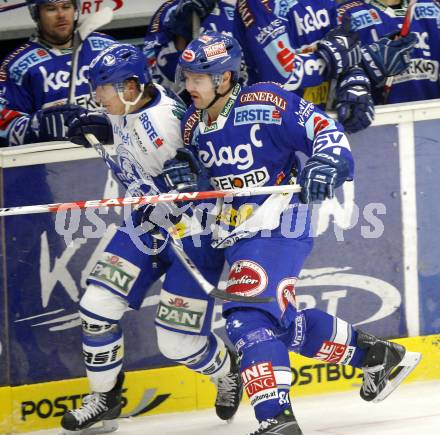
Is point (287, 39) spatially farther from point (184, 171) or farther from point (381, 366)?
point (381, 366)

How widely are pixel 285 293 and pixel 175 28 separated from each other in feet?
5.23

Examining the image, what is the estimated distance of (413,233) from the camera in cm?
622

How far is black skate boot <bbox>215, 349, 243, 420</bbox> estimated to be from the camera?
19.0 feet

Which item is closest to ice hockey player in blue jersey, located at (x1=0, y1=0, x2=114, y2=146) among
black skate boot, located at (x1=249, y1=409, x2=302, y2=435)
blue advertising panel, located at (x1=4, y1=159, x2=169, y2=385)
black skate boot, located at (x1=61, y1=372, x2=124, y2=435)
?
blue advertising panel, located at (x1=4, y1=159, x2=169, y2=385)

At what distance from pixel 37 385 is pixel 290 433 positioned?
51.1 inches

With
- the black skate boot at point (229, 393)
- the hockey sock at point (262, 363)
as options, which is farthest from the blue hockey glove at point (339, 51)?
the hockey sock at point (262, 363)

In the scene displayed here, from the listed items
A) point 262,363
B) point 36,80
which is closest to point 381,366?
point 262,363

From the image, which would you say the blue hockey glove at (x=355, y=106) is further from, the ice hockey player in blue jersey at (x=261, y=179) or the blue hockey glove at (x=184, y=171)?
the blue hockey glove at (x=184, y=171)

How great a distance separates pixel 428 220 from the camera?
20.4 feet

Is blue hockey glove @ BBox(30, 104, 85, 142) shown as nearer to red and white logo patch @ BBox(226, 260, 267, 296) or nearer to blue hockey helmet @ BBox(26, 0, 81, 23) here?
blue hockey helmet @ BBox(26, 0, 81, 23)

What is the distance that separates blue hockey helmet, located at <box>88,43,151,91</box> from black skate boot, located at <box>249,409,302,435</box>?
132 cm

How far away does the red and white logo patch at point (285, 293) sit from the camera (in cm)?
523

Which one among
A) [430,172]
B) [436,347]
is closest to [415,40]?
[430,172]

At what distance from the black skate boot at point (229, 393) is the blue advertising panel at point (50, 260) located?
0.58 metres
